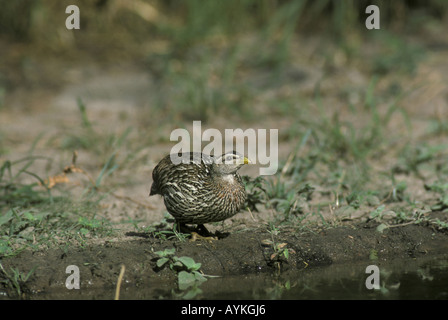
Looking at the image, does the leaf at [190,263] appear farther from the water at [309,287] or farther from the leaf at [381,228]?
the leaf at [381,228]

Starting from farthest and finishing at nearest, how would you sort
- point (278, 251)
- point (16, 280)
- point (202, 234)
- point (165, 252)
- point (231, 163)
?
point (202, 234)
point (231, 163)
point (278, 251)
point (165, 252)
point (16, 280)

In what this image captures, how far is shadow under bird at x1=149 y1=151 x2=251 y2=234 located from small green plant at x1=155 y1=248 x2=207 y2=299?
384mm

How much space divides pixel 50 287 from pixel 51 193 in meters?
2.16

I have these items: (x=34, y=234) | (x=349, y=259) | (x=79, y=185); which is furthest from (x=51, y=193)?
(x=349, y=259)

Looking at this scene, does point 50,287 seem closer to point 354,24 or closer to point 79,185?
point 79,185

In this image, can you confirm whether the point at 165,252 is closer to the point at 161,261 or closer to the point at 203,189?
the point at 161,261

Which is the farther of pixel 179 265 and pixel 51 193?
pixel 51 193

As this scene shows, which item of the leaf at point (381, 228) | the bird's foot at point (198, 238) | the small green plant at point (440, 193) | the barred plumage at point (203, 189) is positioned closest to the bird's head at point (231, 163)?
the barred plumage at point (203, 189)

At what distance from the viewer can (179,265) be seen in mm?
5242

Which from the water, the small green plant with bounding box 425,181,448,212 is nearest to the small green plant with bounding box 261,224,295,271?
the water

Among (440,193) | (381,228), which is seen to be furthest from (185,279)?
(440,193)

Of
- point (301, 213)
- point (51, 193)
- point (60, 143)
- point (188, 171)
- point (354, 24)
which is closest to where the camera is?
point (188, 171)

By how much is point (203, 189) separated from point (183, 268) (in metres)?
0.63

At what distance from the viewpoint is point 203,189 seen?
550 cm
